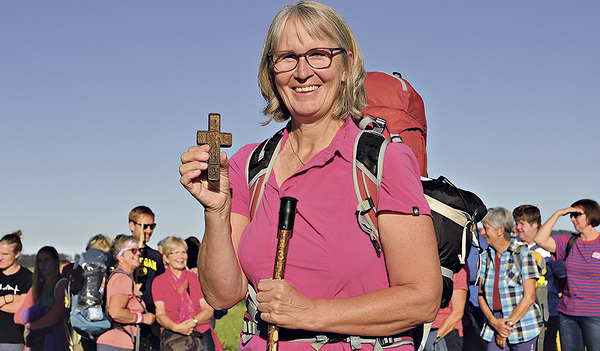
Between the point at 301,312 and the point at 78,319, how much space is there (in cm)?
695

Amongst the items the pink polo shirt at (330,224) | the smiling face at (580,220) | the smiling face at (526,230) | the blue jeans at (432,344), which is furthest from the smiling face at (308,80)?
the smiling face at (526,230)

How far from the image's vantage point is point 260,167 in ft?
9.69

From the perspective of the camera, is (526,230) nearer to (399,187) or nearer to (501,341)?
(501,341)

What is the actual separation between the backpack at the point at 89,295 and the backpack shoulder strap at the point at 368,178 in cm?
687

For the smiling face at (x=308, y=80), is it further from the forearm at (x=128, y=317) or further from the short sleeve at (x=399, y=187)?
the forearm at (x=128, y=317)

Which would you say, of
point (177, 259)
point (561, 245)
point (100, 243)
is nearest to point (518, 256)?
point (561, 245)

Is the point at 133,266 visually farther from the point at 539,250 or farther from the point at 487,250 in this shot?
the point at 539,250

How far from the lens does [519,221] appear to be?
1146 centimetres

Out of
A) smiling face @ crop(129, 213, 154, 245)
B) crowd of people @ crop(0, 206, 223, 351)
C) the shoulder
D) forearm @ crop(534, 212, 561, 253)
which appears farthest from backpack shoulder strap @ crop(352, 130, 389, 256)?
the shoulder

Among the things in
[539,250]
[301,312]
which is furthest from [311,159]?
A: [539,250]

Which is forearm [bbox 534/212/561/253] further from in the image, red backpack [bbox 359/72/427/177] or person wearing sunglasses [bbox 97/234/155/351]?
red backpack [bbox 359/72/427/177]

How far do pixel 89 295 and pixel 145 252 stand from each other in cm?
185

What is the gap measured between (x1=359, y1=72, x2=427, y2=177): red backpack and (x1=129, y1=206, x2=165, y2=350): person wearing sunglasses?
7.35 metres

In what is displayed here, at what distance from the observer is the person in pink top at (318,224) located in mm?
2520
